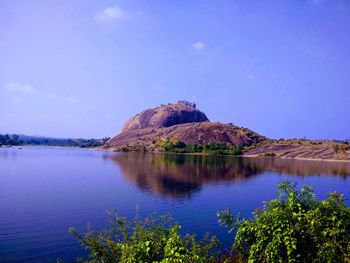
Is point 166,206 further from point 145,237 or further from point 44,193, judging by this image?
point 145,237

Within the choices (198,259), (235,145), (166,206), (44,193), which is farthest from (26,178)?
(235,145)

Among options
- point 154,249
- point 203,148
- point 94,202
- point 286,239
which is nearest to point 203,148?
point 203,148

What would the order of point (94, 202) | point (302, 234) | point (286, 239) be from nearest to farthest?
point (286, 239), point (302, 234), point (94, 202)

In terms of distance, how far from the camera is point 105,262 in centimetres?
1366

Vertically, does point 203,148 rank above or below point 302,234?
→ above

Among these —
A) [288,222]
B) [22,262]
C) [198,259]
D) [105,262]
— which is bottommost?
[22,262]

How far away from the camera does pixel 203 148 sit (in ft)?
606

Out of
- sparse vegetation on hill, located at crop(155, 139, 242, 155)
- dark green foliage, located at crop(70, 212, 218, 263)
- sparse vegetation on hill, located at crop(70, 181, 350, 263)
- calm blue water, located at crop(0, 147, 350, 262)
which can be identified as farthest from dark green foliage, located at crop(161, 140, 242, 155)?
sparse vegetation on hill, located at crop(70, 181, 350, 263)

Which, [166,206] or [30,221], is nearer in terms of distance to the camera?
[30,221]

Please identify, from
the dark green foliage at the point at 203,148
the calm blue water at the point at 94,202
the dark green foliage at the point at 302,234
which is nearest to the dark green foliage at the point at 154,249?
the dark green foliage at the point at 302,234

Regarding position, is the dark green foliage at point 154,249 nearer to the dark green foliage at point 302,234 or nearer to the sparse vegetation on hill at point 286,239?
the sparse vegetation on hill at point 286,239

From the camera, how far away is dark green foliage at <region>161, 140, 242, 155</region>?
178250mm

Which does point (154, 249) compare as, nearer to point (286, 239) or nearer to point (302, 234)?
point (286, 239)

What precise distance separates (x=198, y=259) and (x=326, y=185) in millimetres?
64959
